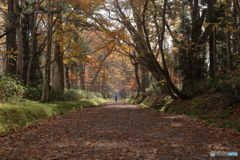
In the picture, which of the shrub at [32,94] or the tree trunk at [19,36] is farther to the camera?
the shrub at [32,94]

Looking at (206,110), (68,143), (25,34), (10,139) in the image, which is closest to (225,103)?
(206,110)

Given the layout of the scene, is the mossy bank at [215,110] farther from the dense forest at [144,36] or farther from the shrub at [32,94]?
the shrub at [32,94]

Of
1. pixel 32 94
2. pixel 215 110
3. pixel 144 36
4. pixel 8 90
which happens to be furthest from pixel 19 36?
pixel 215 110

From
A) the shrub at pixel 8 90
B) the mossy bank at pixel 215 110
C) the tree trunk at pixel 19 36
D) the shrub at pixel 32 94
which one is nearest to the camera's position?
the mossy bank at pixel 215 110

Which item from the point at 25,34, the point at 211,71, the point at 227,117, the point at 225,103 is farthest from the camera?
the point at 25,34

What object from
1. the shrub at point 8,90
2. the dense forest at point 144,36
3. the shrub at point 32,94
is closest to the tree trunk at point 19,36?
the dense forest at point 144,36

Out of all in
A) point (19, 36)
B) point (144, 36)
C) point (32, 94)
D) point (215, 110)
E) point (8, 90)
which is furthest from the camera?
point (144, 36)

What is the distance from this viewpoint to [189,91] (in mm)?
14047

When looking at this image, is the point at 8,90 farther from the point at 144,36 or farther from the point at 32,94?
the point at 144,36

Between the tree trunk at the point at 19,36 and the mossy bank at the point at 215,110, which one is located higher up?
the tree trunk at the point at 19,36

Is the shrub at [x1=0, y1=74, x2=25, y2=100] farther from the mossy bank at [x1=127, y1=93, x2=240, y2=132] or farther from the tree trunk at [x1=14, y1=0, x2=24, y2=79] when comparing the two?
the mossy bank at [x1=127, y1=93, x2=240, y2=132]

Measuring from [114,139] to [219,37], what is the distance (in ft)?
45.1

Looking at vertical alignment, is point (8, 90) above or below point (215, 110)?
above

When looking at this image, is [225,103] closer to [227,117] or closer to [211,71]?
[227,117]
